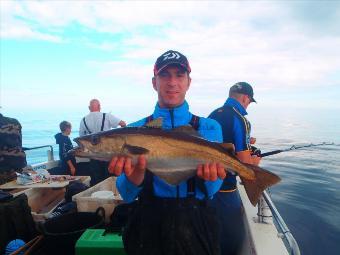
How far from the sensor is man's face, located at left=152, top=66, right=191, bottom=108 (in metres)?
3.38

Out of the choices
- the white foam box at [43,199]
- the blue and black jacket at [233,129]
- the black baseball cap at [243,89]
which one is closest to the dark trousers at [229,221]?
the blue and black jacket at [233,129]

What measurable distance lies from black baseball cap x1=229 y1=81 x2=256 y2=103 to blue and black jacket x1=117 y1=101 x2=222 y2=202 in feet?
9.70

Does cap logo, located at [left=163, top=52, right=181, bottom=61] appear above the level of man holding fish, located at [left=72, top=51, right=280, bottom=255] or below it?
above

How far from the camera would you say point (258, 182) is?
335 centimetres

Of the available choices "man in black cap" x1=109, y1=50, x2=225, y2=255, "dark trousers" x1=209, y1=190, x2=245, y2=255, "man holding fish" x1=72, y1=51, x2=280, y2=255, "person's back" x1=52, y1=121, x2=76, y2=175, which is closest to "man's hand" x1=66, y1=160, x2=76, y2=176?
"person's back" x1=52, y1=121, x2=76, y2=175

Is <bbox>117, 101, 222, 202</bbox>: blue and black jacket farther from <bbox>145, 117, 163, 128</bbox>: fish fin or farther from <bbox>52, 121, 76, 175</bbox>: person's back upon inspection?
<bbox>52, 121, 76, 175</bbox>: person's back

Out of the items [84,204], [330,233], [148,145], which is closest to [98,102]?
[84,204]

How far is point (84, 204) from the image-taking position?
5.75 meters

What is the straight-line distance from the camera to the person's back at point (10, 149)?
721 cm

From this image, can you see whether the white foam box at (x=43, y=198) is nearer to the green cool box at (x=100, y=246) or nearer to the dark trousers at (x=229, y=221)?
the green cool box at (x=100, y=246)

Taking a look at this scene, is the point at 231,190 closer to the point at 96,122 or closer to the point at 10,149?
the point at 10,149

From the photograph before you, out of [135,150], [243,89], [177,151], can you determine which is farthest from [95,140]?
[243,89]

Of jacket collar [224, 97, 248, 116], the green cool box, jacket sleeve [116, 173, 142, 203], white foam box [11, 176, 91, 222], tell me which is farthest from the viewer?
white foam box [11, 176, 91, 222]

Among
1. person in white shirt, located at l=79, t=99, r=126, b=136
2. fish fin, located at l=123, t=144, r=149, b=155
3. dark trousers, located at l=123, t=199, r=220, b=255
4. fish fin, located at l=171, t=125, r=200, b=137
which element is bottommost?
dark trousers, located at l=123, t=199, r=220, b=255
